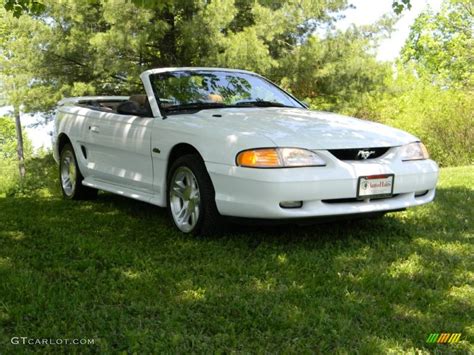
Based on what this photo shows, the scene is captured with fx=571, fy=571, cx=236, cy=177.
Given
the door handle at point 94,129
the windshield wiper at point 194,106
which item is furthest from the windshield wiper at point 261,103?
the door handle at point 94,129

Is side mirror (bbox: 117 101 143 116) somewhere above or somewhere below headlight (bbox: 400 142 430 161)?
above

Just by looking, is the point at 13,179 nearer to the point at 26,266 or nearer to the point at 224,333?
the point at 26,266

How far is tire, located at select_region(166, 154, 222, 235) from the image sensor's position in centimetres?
461

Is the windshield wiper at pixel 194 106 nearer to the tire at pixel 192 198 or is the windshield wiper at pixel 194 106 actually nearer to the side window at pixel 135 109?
the side window at pixel 135 109

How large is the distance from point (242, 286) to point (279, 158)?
3.44 feet

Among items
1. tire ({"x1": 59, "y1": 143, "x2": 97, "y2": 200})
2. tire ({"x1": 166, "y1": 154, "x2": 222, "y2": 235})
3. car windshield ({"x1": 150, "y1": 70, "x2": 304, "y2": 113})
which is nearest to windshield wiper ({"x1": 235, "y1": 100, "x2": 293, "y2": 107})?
car windshield ({"x1": 150, "y1": 70, "x2": 304, "y2": 113})

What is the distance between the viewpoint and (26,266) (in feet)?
13.3

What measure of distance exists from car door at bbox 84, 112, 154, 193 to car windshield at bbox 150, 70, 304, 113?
0.35 metres

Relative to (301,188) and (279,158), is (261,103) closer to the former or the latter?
(279,158)

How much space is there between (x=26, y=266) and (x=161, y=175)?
1.52 meters

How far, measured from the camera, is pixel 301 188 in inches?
163

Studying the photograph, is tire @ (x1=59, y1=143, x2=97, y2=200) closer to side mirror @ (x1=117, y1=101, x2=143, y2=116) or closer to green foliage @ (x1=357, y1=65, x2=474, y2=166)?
side mirror @ (x1=117, y1=101, x2=143, y2=116)

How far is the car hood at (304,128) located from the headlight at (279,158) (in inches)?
2.2

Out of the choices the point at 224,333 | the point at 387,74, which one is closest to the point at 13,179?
the point at 224,333
